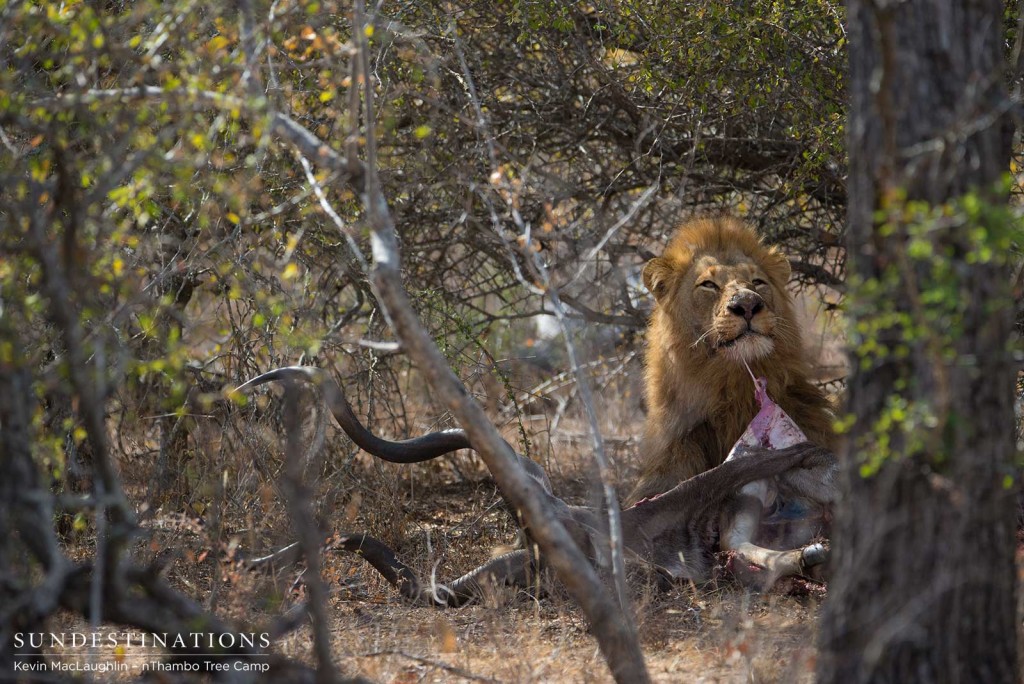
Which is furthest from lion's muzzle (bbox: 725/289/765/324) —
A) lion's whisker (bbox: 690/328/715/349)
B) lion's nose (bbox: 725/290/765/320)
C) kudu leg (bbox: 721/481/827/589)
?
kudu leg (bbox: 721/481/827/589)

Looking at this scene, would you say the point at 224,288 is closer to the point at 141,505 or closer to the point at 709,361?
the point at 141,505

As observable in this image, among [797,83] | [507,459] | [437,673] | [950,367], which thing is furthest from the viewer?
[797,83]

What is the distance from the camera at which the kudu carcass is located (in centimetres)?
495

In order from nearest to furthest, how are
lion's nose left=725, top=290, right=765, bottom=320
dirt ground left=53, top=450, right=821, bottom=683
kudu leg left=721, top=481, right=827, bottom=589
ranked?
dirt ground left=53, top=450, right=821, bottom=683 → kudu leg left=721, top=481, right=827, bottom=589 → lion's nose left=725, top=290, right=765, bottom=320

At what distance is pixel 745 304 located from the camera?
5.35 metres

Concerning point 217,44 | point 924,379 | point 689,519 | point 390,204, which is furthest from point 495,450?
point 390,204

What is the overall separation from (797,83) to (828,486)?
223cm

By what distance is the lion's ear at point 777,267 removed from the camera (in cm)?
590

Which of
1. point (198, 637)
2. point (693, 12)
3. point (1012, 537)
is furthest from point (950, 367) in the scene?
point (693, 12)

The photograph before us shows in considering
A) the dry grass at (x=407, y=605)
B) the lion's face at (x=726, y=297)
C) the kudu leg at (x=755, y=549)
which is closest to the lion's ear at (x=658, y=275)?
the lion's face at (x=726, y=297)

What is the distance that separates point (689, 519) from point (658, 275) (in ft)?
4.38

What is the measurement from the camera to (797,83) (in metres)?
6.02

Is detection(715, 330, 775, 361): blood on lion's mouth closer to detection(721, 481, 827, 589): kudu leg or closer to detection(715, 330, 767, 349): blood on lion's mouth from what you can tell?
detection(715, 330, 767, 349): blood on lion's mouth

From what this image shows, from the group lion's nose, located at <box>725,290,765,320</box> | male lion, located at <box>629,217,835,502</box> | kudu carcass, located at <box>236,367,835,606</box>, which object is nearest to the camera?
kudu carcass, located at <box>236,367,835,606</box>
